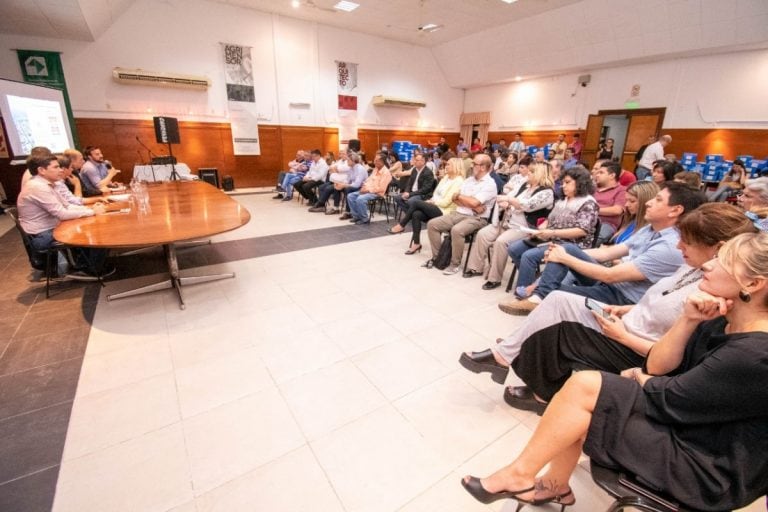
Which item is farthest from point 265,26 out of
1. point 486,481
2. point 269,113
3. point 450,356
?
point 486,481

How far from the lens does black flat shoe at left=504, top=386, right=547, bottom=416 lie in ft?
6.01

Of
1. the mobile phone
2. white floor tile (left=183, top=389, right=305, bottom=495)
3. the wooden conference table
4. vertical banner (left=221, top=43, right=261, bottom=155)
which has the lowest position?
white floor tile (left=183, top=389, right=305, bottom=495)

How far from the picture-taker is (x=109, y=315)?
2.74m

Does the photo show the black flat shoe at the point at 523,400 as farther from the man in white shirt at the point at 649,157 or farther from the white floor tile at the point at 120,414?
the man in white shirt at the point at 649,157

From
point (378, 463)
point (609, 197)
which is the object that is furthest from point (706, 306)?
point (609, 197)

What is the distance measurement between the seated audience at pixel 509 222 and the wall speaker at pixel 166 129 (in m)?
6.54

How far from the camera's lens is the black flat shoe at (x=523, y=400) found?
1.83m

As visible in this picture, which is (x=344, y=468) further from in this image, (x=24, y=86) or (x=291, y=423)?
(x=24, y=86)

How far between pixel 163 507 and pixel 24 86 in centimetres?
792

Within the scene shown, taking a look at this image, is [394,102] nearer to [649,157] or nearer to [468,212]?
[649,157]

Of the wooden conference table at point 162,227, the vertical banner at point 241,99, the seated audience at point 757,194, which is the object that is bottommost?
the wooden conference table at point 162,227

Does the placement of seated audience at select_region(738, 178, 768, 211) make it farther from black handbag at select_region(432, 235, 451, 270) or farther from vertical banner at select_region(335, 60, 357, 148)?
vertical banner at select_region(335, 60, 357, 148)

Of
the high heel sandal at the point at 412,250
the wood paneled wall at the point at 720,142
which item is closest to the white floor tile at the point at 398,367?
the high heel sandal at the point at 412,250

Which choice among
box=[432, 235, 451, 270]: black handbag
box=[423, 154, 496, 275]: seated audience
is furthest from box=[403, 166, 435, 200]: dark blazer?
box=[432, 235, 451, 270]: black handbag
